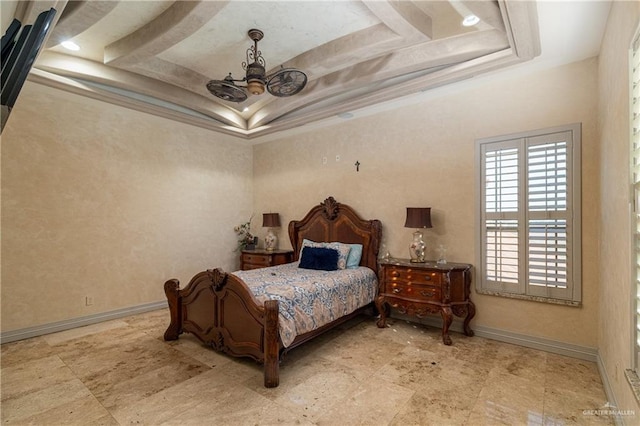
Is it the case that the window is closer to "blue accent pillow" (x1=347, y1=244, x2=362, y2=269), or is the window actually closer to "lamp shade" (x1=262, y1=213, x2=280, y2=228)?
"blue accent pillow" (x1=347, y1=244, x2=362, y2=269)

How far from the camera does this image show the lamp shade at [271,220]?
5395 millimetres

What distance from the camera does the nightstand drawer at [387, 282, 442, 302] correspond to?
3.34 metres

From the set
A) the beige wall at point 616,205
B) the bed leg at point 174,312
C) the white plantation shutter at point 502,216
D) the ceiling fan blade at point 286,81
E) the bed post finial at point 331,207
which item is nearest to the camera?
the beige wall at point 616,205

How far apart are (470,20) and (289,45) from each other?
1810 mm

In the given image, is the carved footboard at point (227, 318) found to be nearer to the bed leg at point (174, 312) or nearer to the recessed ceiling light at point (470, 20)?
the bed leg at point (174, 312)

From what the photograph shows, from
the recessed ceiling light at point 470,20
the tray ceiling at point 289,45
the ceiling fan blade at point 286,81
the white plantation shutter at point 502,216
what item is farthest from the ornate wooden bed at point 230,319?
the recessed ceiling light at point 470,20

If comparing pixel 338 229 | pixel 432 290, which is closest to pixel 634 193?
pixel 432 290

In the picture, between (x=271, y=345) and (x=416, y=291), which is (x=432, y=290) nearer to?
(x=416, y=291)

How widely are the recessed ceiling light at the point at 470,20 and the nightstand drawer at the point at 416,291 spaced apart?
8.69 feet

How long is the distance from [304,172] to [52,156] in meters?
3.40

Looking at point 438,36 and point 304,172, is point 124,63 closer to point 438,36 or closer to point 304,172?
point 304,172

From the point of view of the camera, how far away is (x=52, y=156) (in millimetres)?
3707

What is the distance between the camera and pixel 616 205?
6.77 ft

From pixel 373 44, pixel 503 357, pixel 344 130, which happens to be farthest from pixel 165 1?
pixel 503 357
